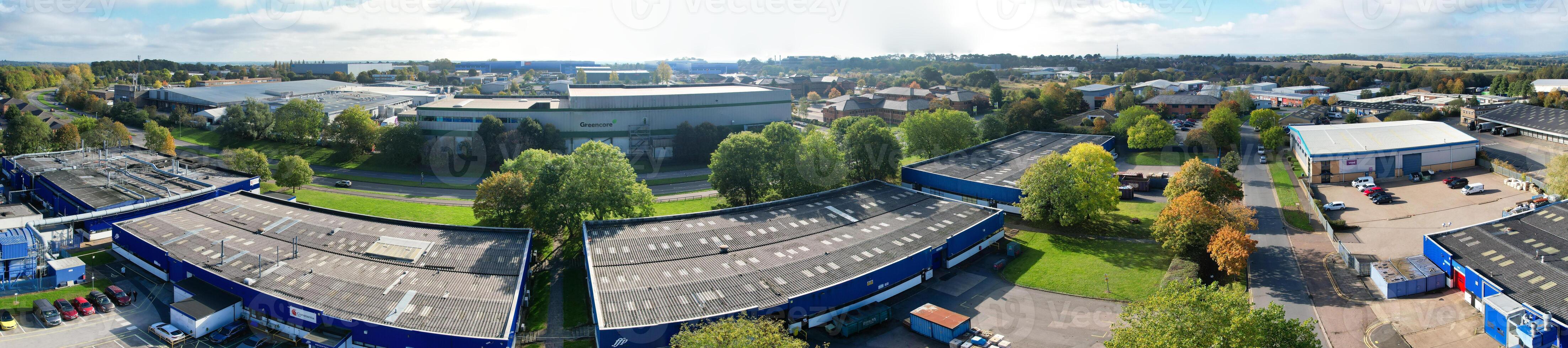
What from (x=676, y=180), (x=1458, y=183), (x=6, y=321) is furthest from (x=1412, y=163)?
(x=6, y=321)

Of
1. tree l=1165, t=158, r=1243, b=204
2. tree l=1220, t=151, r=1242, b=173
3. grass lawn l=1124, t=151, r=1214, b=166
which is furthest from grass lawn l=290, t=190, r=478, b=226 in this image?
grass lawn l=1124, t=151, r=1214, b=166

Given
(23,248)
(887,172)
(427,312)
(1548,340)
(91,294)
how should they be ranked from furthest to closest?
(887,172)
(23,248)
(91,294)
(427,312)
(1548,340)

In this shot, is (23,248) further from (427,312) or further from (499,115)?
(499,115)

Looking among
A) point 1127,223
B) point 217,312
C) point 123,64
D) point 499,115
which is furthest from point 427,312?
point 123,64

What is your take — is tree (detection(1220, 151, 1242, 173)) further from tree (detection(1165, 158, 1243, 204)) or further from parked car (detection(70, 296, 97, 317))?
parked car (detection(70, 296, 97, 317))

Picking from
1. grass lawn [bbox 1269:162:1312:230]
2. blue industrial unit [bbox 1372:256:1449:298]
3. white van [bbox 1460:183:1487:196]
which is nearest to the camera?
blue industrial unit [bbox 1372:256:1449:298]

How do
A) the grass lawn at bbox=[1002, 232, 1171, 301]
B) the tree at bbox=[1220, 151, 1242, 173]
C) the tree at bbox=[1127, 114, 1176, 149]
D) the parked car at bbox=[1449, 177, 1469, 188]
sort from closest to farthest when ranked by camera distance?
1. the grass lawn at bbox=[1002, 232, 1171, 301]
2. the parked car at bbox=[1449, 177, 1469, 188]
3. the tree at bbox=[1220, 151, 1242, 173]
4. the tree at bbox=[1127, 114, 1176, 149]

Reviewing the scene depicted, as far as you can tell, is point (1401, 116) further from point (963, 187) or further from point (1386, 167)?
point (963, 187)

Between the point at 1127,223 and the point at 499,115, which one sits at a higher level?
the point at 499,115

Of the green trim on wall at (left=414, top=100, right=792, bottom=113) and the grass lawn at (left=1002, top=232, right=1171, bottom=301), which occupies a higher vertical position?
the green trim on wall at (left=414, top=100, right=792, bottom=113)
